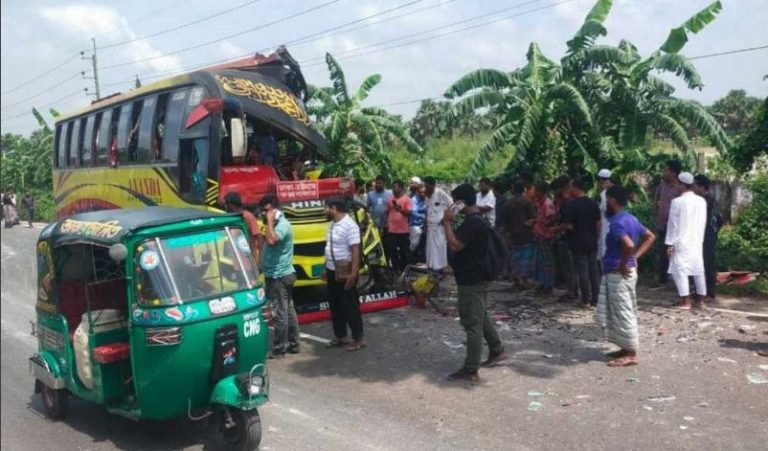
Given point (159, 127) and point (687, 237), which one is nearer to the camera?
point (687, 237)

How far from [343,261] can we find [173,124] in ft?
14.8

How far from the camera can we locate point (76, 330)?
545cm

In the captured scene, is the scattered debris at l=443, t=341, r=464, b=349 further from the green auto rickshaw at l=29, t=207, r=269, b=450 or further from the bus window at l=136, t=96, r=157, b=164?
the bus window at l=136, t=96, r=157, b=164

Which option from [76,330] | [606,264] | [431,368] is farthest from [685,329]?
[76,330]

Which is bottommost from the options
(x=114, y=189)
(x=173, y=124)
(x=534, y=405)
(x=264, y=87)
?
(x=534, y=405)

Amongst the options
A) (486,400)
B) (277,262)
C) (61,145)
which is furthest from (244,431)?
(61,145)

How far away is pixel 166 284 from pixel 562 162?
9.11 m

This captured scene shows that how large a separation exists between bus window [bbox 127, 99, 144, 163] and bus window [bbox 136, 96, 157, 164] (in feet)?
0.16

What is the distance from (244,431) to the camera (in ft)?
16.1

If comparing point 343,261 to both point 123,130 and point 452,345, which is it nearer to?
point 452,345

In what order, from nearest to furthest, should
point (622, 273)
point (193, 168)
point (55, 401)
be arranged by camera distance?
point (55, 401) → point (622, 273) → point (193, 168)

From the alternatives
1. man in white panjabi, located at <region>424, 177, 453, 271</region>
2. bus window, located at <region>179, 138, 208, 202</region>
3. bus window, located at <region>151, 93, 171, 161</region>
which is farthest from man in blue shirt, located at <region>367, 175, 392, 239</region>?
bus window, located at <region>151, 93, 171, 161</region>

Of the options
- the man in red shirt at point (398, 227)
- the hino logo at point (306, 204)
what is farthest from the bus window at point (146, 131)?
the man in red shirt at point (398, 227)

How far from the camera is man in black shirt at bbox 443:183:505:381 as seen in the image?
627 centimetres
